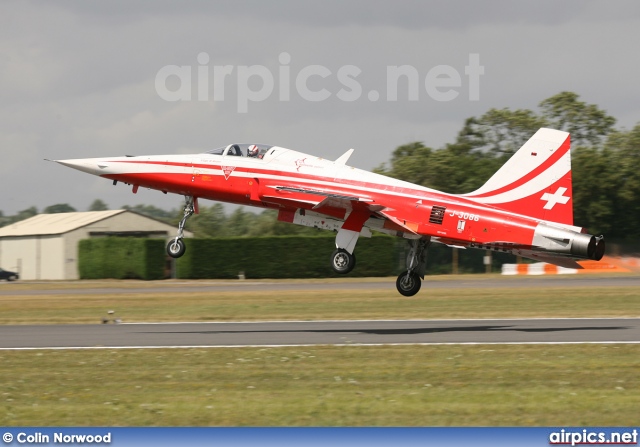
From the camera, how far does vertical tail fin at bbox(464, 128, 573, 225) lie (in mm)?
23969

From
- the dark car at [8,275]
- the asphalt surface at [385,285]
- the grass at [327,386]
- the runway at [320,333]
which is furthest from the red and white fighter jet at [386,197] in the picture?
the dark car at [8,275]

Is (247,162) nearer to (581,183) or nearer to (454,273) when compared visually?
(454,273)

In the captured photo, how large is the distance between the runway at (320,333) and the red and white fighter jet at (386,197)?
187cm

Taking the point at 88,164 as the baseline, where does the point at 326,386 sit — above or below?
below

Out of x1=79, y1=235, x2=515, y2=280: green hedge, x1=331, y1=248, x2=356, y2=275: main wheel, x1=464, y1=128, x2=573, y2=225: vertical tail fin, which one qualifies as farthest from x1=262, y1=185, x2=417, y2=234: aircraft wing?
x1=79, y1=235, x2=515, y2=280: green hedge

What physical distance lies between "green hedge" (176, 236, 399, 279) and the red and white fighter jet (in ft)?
105

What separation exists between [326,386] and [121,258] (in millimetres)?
52894

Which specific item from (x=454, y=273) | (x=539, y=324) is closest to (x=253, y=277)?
(x=454, y=273)

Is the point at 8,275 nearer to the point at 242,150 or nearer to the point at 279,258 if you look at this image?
the point at 279,258

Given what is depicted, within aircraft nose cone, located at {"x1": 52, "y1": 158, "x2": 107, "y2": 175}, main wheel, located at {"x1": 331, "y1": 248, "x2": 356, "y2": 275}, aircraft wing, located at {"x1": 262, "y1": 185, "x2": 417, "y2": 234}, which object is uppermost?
aircraft nose cone, located at {"x1": 52, "y1": 158, "x2": 107, "y2": 175}

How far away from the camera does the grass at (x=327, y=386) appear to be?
42.8ft

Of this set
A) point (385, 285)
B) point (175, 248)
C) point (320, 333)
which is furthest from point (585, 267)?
point (175, 248)

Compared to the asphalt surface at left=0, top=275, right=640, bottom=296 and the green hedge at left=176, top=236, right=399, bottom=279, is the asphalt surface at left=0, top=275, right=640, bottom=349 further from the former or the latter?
the green hedge at left=176, top=236, right=399, bottom=279

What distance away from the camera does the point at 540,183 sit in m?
24.1
